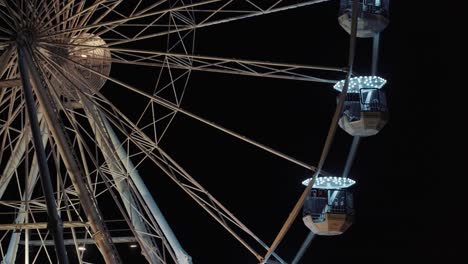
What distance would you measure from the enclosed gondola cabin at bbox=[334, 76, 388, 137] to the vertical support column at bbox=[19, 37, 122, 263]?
18.8 ft

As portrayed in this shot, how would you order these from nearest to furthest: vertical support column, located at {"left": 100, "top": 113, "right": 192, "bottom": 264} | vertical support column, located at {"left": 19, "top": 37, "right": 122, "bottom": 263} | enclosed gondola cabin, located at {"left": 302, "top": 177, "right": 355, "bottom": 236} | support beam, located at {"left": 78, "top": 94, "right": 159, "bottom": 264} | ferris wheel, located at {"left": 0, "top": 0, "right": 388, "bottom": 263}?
vertical support column, located at {"left": 19, "top": 37, "right": 122, "bottom": 263}
ferris wheel, located at {"left": 0, "top": 0, "right": 388, "bottom": 263}
enclosed gondola cabin, located at {"left": 302, "top": 177, "right": 355, "bottom": 236}
support beam, located at {"left": 78, "top": 94, "right": 159, "bottom": 264}
vertical support column, located at {"left": 100, "top": 113, "right": 192, "bottom": 264}

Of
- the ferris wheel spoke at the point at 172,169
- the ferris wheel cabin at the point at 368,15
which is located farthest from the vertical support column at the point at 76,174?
the ferris wheel cabin at the point at 368,15

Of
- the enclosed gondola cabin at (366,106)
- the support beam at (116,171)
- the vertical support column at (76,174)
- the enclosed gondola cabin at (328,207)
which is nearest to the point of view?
the vertical support column at (76,174)

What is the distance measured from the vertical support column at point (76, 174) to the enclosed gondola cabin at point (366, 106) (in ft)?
18.8

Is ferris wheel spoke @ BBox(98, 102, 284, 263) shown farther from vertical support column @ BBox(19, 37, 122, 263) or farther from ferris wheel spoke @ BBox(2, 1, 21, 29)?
ferris wheel spoke @ BBox(2, 1, 21, 29)

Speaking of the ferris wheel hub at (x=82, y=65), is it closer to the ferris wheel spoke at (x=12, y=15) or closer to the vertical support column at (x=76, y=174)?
the ferris wheel spoke at (x=12, y=15)

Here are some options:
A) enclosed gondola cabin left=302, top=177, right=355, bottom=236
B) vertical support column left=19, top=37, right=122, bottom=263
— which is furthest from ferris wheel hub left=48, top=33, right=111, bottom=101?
enclosed gondola cabin left=302, top=177, right=355, bottom=236

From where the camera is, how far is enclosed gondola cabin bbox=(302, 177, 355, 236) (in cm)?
1694

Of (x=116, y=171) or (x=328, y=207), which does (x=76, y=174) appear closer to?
(x=116, y=171)

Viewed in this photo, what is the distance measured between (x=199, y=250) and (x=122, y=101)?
24.5 feet

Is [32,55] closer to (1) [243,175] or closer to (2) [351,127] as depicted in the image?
(2) [351,127]

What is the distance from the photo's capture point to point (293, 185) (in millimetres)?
35031

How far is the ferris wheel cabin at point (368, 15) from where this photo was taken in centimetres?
1712

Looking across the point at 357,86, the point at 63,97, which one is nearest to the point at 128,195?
the point at 63,97
